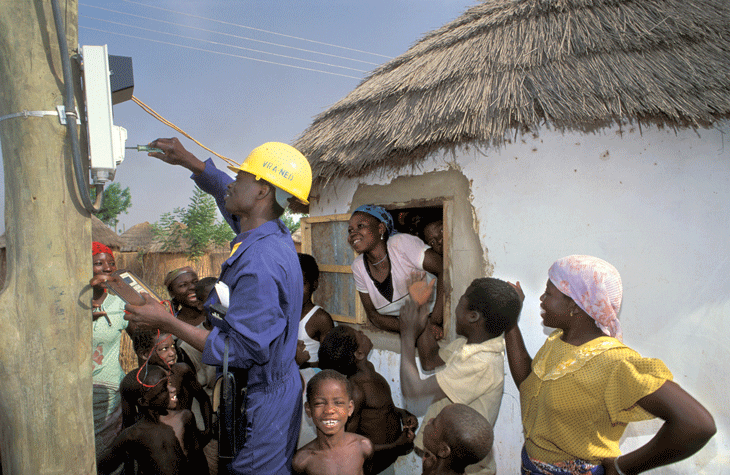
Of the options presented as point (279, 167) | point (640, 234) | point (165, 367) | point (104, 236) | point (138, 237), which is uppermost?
point (138, 237)

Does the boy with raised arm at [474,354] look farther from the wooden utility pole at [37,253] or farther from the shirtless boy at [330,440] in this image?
the wooden utility pole at [37,253]

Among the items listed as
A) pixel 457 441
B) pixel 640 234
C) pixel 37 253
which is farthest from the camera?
pixel 640 234

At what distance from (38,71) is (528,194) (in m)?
2.75

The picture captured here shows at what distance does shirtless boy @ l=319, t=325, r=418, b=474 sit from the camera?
9.73 ft

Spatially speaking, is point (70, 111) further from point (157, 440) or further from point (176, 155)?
point (157, 440)

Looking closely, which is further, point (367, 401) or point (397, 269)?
point (397, 269)

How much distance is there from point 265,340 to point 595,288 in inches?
52.6

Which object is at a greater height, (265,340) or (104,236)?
(104,236)

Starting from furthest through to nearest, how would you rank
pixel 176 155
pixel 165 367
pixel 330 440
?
pixel 165 367, pixel 176 155, pixel 330 440

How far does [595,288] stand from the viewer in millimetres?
1786

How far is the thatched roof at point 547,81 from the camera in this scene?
9.12 feet

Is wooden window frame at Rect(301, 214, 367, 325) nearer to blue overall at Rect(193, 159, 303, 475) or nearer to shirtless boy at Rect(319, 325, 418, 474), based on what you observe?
shirtless boy at Rect(319, 325, 418, 474)

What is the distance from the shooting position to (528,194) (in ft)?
10.2

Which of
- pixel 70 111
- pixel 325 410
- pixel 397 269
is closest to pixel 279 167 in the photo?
pixel 70 111
